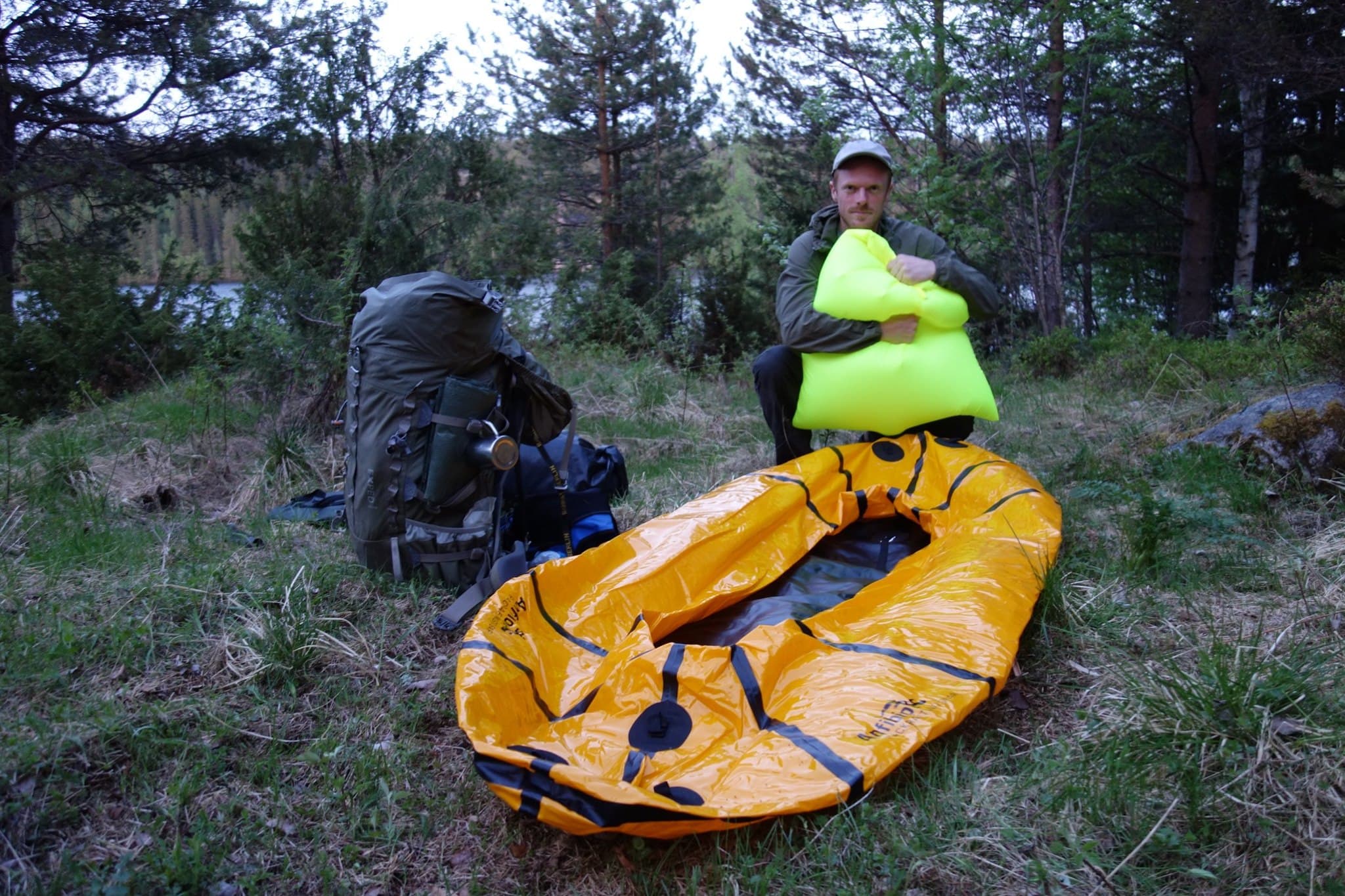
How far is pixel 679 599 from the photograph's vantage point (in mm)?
2393

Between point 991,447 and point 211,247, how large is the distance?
324 inches

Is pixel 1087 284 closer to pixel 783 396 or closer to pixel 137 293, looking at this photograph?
pixel 783 396

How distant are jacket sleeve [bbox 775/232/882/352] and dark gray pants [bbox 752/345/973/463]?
7 centimetres

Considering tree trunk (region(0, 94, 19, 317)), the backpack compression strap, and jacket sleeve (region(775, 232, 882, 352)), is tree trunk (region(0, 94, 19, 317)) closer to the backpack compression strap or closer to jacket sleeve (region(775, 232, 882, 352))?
the backpack compression strap

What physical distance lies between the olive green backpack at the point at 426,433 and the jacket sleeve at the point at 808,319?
111 cm

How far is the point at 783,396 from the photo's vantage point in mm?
3326

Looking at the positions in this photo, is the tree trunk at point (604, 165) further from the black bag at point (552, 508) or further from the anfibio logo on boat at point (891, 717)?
the anfibio logo on boat at point (891, 717)

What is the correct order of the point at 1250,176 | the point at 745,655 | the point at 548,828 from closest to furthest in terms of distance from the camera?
the point at 548,828 < the point at 745,655 < the point at 1250,176

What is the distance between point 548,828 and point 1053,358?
5.99 m

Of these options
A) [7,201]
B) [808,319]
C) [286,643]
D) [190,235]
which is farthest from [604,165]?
[286,643]

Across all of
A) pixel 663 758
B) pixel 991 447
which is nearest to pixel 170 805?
pixel 663 758

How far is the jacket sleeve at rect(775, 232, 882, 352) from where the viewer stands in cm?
302

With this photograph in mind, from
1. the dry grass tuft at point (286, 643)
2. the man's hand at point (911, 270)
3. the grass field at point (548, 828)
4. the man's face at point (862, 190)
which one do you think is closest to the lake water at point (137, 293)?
the grass field at point (548, 828)

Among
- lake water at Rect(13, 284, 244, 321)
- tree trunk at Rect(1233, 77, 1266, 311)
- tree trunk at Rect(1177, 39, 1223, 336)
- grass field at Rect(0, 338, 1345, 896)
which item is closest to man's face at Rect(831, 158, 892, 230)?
grass field at Rect(0, 338, 1345, 896)
